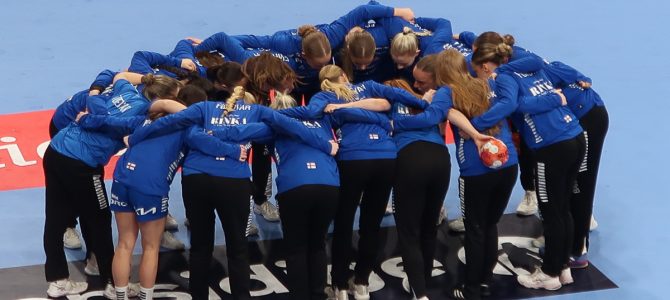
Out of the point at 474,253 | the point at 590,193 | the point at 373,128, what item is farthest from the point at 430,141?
the point at 590,193

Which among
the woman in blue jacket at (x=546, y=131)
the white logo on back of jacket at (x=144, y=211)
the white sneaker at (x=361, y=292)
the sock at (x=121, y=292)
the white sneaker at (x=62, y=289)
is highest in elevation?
the woman in blue jacket at (x=546, y=131)

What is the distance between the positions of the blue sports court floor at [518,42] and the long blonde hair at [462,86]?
5.47 ft

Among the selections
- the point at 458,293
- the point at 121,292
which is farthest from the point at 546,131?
the point at 121,292

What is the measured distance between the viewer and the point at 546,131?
730 cm

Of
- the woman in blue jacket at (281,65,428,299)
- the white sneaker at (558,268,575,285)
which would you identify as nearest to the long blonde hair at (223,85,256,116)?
the woman in blue jacket at (281,65,428,299)

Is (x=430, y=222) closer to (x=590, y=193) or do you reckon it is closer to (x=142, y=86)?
(x=590, y=193)

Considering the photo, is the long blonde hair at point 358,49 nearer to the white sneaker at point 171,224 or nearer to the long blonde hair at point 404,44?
the long blonde hair at point 404,44

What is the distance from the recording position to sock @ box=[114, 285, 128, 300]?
23.2 feet

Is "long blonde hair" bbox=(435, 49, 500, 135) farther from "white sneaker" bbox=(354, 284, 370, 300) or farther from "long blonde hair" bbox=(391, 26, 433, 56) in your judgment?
"white sneaker" bbox=(354, 284, 370, 300)

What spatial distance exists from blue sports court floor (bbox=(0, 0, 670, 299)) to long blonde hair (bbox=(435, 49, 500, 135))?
65.7 inches

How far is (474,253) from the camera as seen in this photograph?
722 centimetres

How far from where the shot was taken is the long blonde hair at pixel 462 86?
707 cm

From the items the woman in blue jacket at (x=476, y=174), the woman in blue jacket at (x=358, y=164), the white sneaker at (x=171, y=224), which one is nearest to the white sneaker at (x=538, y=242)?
the woman in blue jacket at (x=476, y=174)

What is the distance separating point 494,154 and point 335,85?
1224mm
